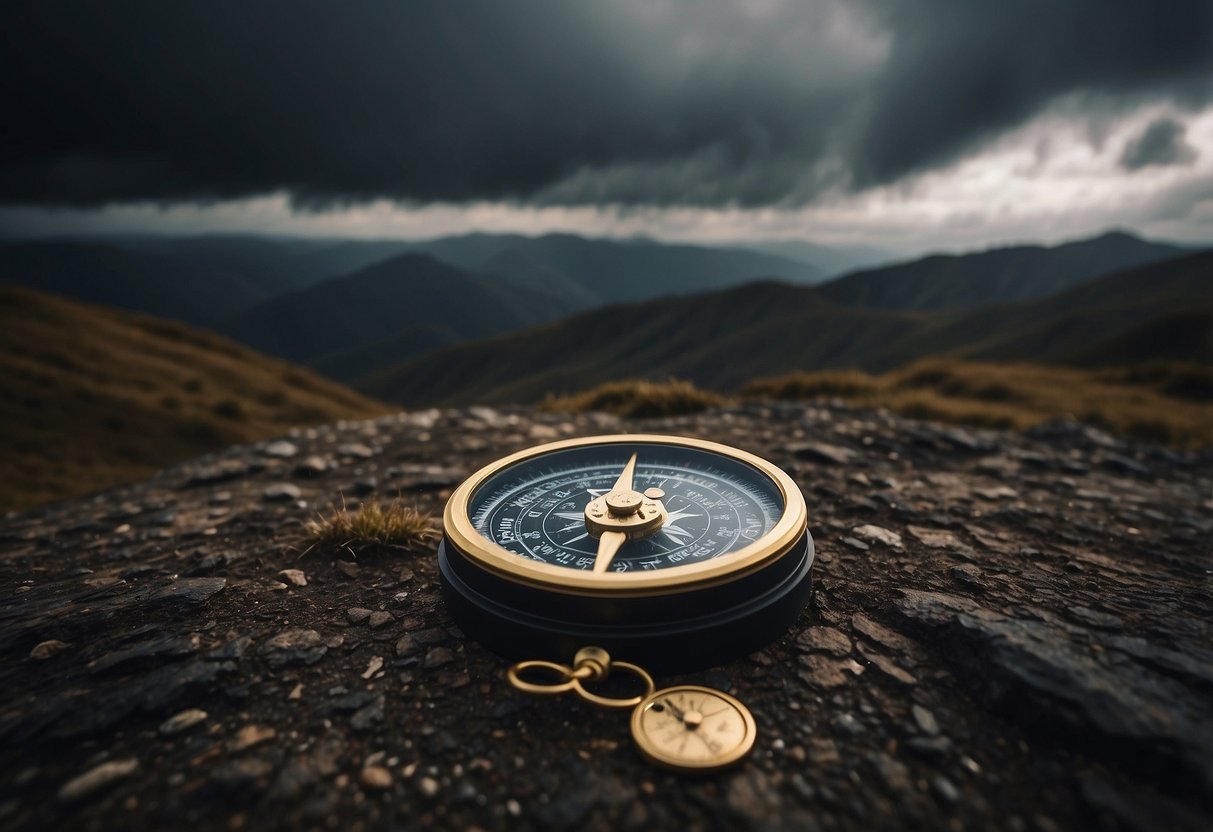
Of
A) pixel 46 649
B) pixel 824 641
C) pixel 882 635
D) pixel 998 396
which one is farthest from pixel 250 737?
pixel 998 396

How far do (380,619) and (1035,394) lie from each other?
748 inches

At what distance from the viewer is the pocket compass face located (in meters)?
2.72

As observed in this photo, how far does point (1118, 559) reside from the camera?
439 cm

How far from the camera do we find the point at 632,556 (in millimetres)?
3152

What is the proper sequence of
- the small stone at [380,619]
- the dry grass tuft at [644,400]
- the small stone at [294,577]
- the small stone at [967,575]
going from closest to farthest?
1. the small stone at [380,619]
2. the small stone at [967,575]
3. the small stone at [294,577]
4. the dry grass tuft at [644,400]

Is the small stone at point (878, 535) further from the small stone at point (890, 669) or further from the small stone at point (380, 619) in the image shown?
the small stone at point (380, 619)


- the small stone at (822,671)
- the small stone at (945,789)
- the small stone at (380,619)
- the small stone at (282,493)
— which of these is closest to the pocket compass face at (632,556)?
the small stone at (822,671)

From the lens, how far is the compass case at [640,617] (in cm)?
271

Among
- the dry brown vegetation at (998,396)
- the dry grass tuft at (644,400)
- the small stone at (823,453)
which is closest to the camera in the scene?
the small stone at (823,453)

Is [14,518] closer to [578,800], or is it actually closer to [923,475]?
[578,800]

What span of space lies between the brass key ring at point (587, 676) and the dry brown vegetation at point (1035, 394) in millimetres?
8868

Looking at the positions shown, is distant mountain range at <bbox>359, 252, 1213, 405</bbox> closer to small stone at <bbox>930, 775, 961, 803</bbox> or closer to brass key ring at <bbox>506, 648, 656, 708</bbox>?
brass key ring at <bbox>506, 648, 656, 708</bbox>

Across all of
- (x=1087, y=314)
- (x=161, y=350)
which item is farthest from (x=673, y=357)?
(x=161, y=350)

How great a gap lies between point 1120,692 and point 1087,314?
14527 cm
